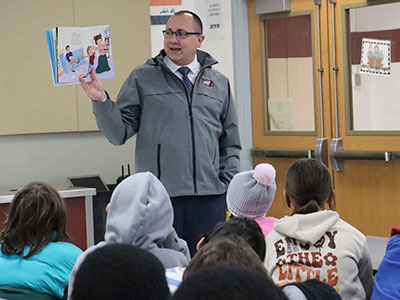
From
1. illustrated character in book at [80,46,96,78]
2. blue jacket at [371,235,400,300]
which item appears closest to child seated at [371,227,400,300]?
blue jacket at [371,235,400,300]

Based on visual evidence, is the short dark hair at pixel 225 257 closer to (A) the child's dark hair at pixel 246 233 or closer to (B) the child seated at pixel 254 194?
(A) the child's dark hair at pixel 246 233

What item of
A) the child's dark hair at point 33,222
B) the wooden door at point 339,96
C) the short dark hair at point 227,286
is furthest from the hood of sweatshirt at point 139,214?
the wooden door at point 339,96

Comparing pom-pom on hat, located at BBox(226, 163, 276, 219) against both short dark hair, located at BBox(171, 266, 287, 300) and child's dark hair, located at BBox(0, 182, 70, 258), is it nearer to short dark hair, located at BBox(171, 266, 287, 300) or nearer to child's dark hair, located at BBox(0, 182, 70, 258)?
child's dark hair, located at BBox(0, 182, 70, 258)

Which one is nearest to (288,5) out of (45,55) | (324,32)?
(324,32)

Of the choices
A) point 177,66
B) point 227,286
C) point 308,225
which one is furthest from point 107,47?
point 227,286

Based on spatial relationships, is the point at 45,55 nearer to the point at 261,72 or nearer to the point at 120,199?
the point at 261,72

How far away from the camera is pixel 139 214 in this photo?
2402mm

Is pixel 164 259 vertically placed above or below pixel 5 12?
below

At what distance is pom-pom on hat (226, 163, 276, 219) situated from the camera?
122 inches

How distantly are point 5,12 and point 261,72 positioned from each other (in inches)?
78.2

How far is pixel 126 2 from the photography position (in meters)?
5.80

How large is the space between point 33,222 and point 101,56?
42.1 inches

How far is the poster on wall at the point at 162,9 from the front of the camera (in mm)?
5031

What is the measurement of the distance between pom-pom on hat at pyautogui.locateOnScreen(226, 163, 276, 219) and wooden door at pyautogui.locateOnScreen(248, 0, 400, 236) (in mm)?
1841
